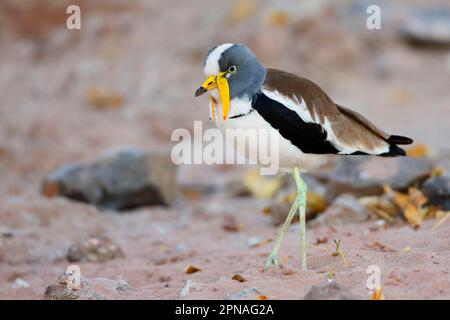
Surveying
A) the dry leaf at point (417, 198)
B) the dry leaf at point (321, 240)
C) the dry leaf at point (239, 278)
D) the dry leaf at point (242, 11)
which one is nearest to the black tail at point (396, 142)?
the dry leaf at point (321, 240)

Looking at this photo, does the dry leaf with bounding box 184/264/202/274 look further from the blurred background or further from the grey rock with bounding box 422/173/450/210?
the grey rock with bounding box 422/173/450/210

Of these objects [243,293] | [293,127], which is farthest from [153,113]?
[243,293]

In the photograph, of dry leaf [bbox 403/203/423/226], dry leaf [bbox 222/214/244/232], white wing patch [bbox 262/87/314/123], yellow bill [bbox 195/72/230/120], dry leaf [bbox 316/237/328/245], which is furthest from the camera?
dry leaf [bbox 222/214/244/232]

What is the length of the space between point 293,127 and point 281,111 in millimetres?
118

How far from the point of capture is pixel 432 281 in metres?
3.75

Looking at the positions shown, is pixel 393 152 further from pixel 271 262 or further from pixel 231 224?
pixel 231 224

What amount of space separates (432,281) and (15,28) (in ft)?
33.5

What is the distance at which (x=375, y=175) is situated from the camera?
636cm

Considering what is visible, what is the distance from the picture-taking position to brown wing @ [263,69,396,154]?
14.9 ft

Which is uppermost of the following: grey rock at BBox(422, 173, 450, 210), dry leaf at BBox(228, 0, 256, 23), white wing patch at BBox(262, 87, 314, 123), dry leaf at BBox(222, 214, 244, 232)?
dry leaf at BBox(228, 0, 256, 23)

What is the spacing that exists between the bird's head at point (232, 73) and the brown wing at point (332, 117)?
120 mm

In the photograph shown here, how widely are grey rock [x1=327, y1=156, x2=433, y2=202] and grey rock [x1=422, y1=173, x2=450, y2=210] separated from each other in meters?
0.19

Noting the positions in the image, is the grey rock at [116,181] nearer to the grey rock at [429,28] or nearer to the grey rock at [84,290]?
the grey rock at [84,290]

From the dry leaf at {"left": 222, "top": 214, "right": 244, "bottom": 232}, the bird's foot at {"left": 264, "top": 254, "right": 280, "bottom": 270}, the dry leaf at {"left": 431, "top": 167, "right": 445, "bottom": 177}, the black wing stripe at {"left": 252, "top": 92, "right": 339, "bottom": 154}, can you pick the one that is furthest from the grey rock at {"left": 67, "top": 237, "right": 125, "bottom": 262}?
the dry leaf at {"left": 431, "top": 167, "right": 445, "bottom": 177}
